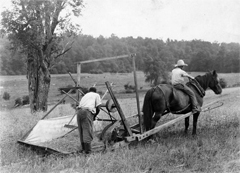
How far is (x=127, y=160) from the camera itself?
5629 millimetres

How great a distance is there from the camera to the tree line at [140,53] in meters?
31.8

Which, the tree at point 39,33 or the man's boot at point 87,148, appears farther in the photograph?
the tree at point 39,33

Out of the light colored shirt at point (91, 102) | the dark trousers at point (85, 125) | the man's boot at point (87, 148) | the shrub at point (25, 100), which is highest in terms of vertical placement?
the light colored shirt at point (91, 102)

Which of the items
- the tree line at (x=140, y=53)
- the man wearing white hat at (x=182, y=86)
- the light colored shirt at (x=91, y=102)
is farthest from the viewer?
the tree line at (x=140, y=53)

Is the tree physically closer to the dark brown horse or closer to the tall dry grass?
the tall dry grass

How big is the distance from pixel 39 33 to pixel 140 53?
132ft

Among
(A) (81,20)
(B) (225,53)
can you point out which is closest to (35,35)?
(A) (81,20)

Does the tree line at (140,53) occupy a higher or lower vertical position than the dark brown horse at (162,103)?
higher

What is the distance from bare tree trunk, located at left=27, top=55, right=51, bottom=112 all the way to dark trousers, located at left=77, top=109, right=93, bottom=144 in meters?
9.55

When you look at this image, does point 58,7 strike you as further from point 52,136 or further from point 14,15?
point 52,136

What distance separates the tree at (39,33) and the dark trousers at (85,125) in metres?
8.69

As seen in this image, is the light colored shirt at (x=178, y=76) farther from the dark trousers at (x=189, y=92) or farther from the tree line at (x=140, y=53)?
the tree line at (x=140, y=53)

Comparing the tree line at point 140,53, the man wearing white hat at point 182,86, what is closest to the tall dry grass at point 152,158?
the man wearing white hat at point 182,86

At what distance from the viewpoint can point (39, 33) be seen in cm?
1391
